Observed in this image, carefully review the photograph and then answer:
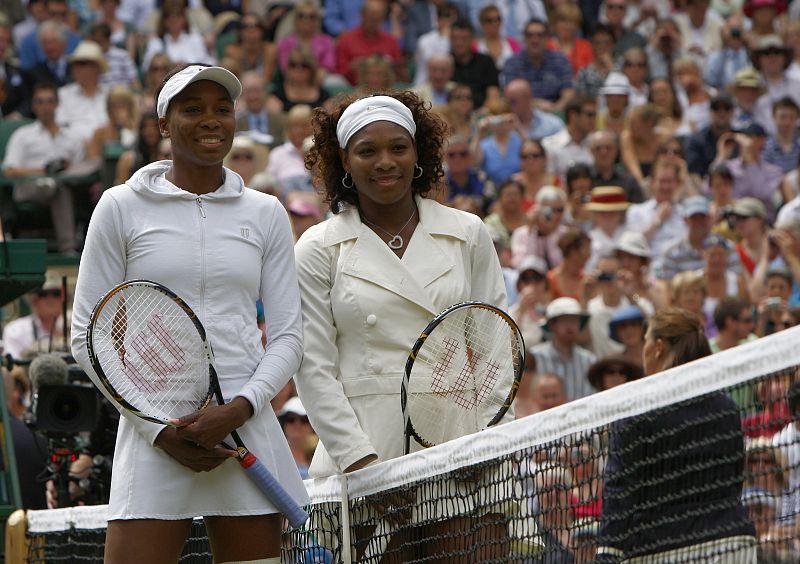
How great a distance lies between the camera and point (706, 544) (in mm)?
4473

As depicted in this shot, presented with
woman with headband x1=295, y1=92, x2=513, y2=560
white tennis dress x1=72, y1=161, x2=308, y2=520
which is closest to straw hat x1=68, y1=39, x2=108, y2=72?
woman with headband x1=295, y1=92, x2=513, y2=560

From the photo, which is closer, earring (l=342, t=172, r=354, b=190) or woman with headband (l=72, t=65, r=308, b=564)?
woman with headband (l=72, t=65, r=308, b=564)

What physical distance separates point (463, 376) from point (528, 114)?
36.1 ft

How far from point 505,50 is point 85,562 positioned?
12.5 metres

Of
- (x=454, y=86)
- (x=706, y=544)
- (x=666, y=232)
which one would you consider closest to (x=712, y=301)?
(x=666, y=232)

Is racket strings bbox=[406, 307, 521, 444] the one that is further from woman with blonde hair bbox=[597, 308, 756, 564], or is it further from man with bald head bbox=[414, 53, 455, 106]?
man with bald head bbox=[414, 53, 455, 106]

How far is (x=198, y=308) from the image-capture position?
4785 mm

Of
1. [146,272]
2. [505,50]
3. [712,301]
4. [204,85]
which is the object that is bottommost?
[146,272]

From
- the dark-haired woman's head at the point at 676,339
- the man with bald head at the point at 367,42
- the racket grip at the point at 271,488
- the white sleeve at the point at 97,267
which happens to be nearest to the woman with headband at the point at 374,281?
the racket grip at the point at 271,488

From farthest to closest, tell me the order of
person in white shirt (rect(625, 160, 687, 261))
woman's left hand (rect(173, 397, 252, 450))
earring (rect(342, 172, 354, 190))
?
1. person in white shirt (rect(625, 160, 687, 261))
2. earring (rect(342, 172, 354, 190))
3. woman's left hand (rect(173, 397, 252, 450))

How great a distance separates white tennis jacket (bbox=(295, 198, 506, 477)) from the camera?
5.31 metres

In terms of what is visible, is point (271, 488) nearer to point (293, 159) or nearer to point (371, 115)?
point (371, 115)

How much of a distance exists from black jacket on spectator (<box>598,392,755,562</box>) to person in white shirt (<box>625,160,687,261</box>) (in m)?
8.52

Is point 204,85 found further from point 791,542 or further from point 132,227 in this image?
point 791,542
